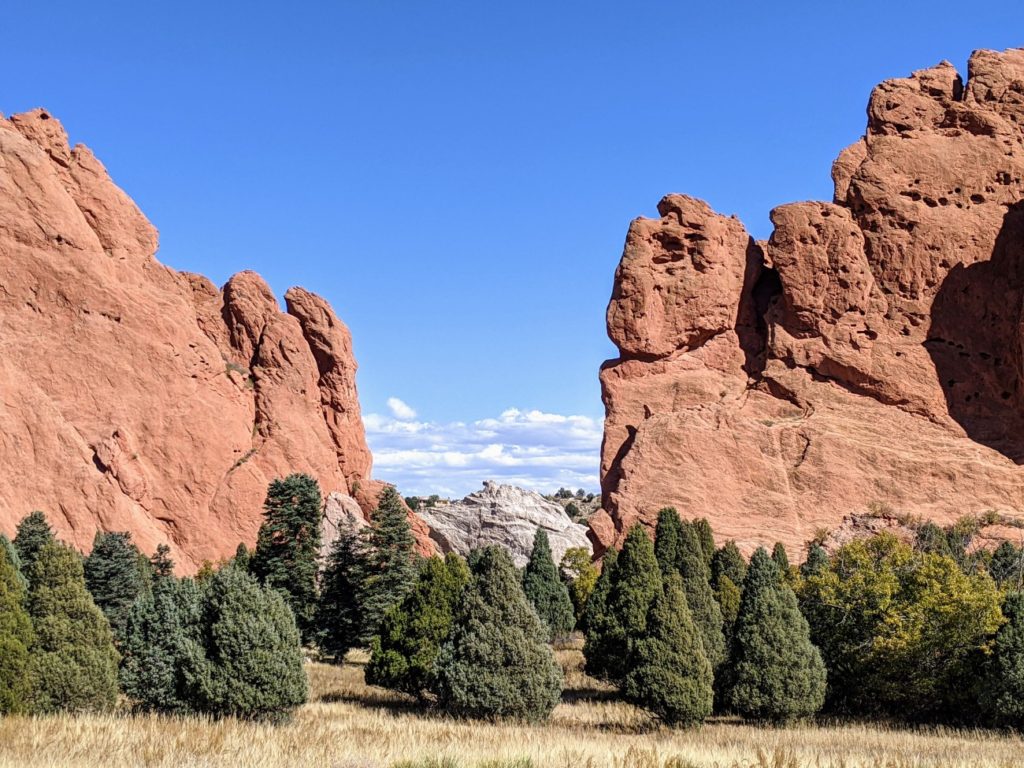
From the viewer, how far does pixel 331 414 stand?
3329 inches

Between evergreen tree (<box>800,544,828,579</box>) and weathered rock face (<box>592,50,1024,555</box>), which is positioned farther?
weathered rock face (<box>592,50,1024,555</box>)

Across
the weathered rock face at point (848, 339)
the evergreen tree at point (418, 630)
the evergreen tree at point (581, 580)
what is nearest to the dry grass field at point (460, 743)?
the evergreen tree at point (418, 630)

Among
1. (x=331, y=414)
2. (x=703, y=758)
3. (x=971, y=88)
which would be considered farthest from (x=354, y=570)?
(x=971, y=88)

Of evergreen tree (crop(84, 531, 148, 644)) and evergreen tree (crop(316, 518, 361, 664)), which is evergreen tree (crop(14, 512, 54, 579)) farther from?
evergreen tree (crop(316, 518, 361, 664))

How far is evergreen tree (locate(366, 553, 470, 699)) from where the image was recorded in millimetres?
28922

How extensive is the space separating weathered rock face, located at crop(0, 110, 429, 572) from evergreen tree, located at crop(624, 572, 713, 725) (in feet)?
151

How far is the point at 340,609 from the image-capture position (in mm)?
43375

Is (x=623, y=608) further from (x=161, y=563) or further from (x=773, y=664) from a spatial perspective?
(x=161, y=563)

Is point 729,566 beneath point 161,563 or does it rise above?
above

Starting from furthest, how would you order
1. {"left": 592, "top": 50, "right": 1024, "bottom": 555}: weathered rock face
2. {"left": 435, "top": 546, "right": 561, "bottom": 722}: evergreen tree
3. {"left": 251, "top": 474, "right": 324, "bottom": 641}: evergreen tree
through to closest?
{"left": 592, "top": 50, "right": 1024, "bottom": 555}: weathered rock face
{"left": 251, "top": 474, "right": 324, "bottom": 641}: evergreen tree
{"left": 435, "top": 546, "right": 561, "bottom": 722}: evergreen tree

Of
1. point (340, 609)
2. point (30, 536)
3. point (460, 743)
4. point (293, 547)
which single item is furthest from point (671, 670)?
point (30, 536)

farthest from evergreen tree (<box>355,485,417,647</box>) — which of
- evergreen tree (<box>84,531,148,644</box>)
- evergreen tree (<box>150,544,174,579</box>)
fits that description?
evergreen tree (<box>150,544,174,579</box>)

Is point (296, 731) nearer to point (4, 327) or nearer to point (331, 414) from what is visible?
point (4, 327)

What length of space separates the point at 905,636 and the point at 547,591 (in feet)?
93.3
